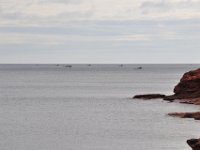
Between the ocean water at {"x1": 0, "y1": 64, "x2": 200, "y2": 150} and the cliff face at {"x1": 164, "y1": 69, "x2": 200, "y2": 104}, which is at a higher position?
the cliff face at {"x1": 164, "y1": 69, "x2": 200, "y2": 104}

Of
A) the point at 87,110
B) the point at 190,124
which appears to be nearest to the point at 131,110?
A: the point at 87,110

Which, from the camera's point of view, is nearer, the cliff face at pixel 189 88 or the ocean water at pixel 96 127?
the ocean water at pixel 96 127

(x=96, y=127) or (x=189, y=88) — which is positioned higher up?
(x=189, y=88)

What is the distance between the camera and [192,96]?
10100 centimetres

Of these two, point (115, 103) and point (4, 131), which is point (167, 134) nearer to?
point (4, 131)

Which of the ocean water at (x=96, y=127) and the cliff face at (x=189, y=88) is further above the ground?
the cliff face at (x=189, y=88)

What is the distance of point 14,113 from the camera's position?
90688mm

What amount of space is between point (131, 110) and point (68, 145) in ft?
114

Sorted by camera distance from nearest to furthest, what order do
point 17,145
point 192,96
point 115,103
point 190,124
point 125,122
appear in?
1. point 17,145
2. point 190,124
3. point 125,122
4. point 192,96
5. point 115,103

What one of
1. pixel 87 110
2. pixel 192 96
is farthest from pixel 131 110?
pixel 192 96

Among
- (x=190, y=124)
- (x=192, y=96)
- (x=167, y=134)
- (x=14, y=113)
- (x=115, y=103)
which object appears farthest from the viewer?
(x=115, y=103)

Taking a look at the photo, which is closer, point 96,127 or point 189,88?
point 96,127

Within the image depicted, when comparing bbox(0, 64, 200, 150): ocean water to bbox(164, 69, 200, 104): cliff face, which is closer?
bbox(0, 64, 200, 150): ocean water

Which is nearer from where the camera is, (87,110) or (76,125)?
(76,125)
